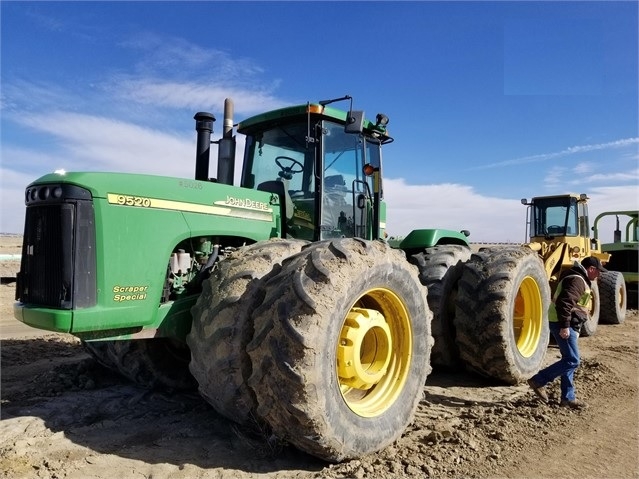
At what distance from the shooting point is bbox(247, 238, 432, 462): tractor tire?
10.3 ft

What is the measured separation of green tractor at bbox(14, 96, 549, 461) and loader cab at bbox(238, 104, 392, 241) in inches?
0.9

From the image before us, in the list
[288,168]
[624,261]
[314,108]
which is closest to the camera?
[314,108]

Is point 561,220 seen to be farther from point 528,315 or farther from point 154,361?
point 154,361

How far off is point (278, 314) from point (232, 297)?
46cm

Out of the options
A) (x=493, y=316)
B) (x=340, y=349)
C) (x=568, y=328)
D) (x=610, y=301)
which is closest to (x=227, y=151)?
(x=340, y=349)

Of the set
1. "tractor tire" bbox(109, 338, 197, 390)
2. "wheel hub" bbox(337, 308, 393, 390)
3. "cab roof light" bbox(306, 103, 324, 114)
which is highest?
"cab roof light" bbox(306, 103, 324, 114)

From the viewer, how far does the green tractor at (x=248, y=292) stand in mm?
3248

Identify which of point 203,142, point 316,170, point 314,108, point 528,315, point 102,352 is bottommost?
point 102,352

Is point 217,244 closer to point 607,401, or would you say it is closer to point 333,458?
point 333,458

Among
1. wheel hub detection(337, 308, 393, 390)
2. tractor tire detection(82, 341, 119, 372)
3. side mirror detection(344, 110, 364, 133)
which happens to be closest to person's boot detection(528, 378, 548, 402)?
wheel hub detection(337, 308, 393, 390)

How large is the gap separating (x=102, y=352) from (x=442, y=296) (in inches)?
143

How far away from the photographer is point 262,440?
3.59m

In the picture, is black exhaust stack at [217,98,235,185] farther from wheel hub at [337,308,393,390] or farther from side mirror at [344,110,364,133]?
wheel hub at [337,308,393,390]

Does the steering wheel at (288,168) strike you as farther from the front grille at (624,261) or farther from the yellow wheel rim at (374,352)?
the front grille at (624,261)
